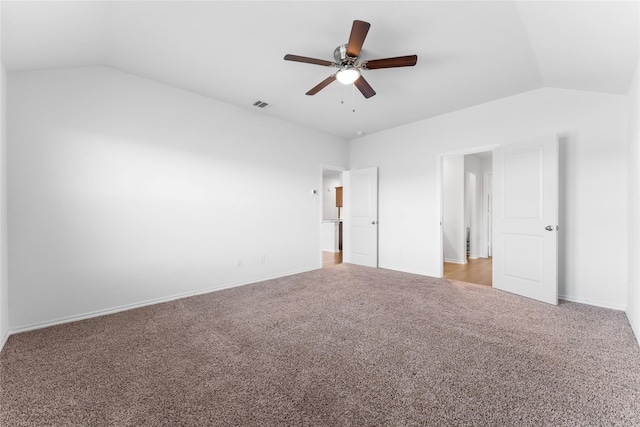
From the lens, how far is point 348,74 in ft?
7.84

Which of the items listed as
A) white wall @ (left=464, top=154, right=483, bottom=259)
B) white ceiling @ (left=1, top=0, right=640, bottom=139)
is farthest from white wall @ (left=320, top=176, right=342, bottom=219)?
white ceiling @ (left=1, top=0, right=640, bottom=139)

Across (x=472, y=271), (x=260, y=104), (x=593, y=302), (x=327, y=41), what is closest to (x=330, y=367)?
(x=327, y=41)

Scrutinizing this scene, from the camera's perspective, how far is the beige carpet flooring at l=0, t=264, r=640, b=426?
4.64ft

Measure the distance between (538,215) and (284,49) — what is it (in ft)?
11.4

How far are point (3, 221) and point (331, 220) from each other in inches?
244

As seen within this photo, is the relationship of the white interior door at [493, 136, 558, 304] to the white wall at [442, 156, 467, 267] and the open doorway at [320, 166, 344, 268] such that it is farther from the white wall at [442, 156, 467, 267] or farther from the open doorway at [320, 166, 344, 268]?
the open doorway at [320, 166, 344, 268]

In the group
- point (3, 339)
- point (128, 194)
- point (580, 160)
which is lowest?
point (3, 339)

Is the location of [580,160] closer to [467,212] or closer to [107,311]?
[467,212]

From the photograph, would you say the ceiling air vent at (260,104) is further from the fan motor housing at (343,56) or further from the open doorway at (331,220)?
the open doorway at (331,220)

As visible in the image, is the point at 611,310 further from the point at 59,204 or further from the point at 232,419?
the point at 59,204

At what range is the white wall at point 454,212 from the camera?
221 inches

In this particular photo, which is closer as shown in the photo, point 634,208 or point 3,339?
point 3,339

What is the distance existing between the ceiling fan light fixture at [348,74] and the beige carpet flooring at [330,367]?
2.35m

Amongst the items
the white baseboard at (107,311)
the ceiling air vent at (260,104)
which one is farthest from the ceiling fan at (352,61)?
the white baseboard at (107,311)
